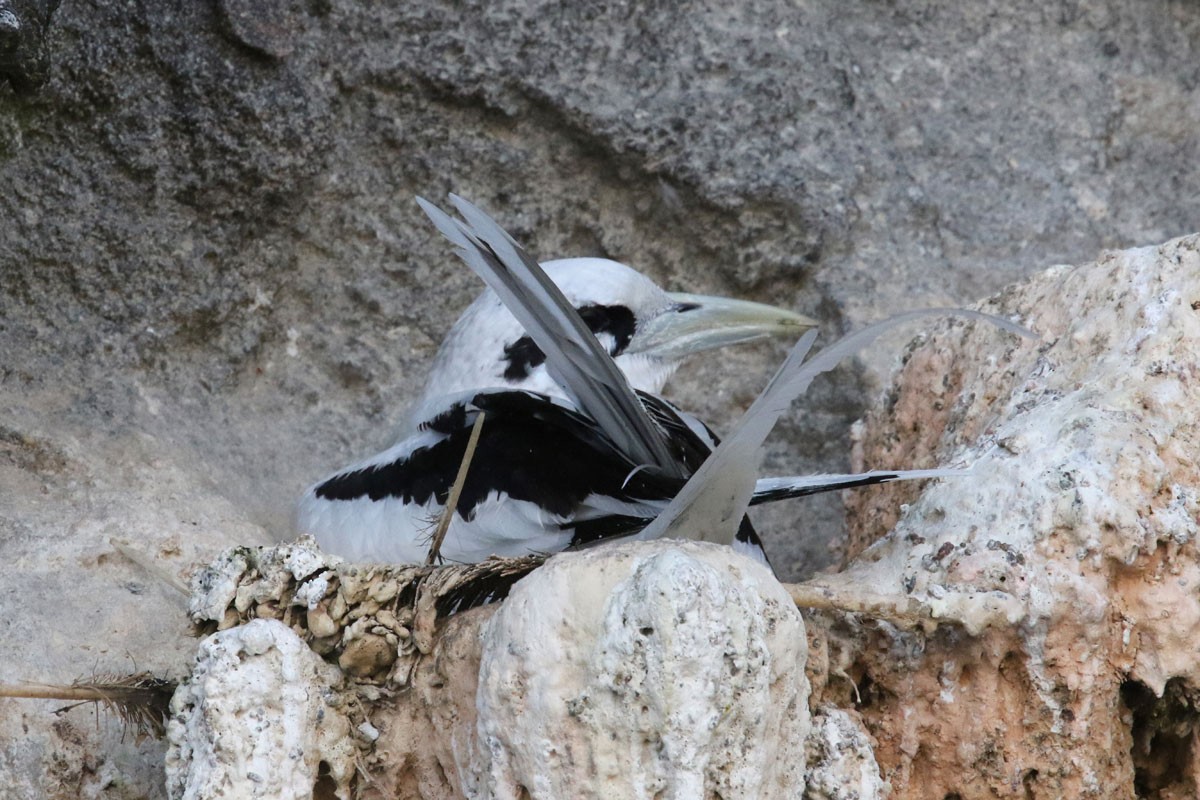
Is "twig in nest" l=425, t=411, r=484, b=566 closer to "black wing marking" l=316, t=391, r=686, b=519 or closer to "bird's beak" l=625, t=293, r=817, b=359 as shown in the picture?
"black wing marking" l=316, t=391, r=686, b=519

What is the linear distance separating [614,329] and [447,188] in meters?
0.60

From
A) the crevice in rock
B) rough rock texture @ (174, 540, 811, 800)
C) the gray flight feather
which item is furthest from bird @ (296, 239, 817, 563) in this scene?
the crevice in rock

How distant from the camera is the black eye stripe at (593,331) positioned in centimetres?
285

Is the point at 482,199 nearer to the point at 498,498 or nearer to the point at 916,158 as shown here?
the point at 916,158

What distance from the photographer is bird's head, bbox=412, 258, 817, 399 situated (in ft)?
9.37

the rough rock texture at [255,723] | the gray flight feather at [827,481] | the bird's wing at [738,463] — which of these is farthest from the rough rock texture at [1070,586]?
the rough rock texture at [255,723]

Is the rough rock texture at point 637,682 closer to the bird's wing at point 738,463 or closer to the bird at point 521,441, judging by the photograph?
the bird's wing at point 738,463

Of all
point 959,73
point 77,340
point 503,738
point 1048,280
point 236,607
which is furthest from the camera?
point 959,73

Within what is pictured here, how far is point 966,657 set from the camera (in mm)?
1999

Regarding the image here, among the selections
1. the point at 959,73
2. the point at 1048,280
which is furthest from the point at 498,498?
the point at 959,73

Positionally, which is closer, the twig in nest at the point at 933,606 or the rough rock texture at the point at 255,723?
the rough rock texture at the point at 255,723

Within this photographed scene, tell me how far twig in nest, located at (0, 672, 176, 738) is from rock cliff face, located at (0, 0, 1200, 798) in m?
0.66

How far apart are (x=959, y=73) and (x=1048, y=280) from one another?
4.04 feet

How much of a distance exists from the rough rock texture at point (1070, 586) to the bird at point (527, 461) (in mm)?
145
